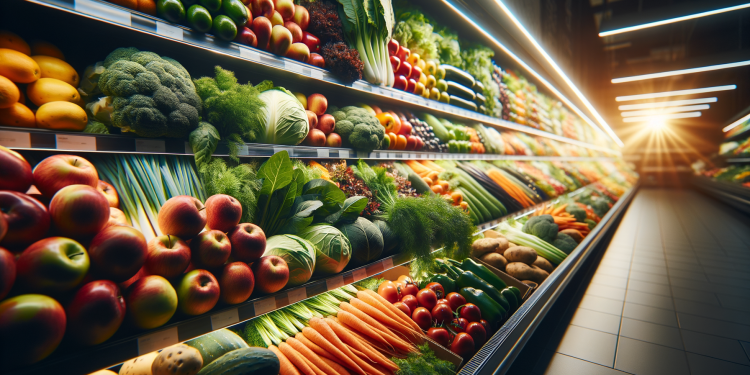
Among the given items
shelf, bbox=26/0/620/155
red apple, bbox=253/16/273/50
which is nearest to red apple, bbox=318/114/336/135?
shelf, bbox=26/0/620/155

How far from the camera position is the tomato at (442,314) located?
71.9 inches

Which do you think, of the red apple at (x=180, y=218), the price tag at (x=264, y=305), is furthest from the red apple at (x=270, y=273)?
the red apple at (x=180, y=218)

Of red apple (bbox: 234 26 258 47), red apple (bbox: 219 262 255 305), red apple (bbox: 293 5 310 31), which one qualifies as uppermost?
red apple (bbox: 293 5 310 31)

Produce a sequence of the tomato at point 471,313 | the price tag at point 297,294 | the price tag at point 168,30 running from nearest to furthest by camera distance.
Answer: the price tag at point 297,294, the price tag at point 168,30, the tomato at point 471,313

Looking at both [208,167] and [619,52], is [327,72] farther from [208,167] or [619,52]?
[619,52]

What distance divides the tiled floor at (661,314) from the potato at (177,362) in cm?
214

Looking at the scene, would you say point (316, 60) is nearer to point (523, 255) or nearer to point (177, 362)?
point (177, 362)

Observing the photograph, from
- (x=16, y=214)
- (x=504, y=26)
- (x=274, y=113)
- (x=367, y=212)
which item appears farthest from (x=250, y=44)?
(x=504, y=26)

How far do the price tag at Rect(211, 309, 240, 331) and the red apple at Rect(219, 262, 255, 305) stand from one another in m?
0.03

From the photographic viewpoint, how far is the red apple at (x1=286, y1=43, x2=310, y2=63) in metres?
1.90

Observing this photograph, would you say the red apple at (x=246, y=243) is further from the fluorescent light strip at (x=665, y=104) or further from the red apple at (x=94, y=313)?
the fluorescent light strip at (x=665, y=104)

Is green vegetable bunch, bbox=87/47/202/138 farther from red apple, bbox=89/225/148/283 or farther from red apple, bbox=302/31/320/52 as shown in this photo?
red apple, bbox=302/31/320/52

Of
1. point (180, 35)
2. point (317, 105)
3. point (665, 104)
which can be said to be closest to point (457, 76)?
point (317, 105)

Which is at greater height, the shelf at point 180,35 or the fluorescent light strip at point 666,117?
the fluorescent light strip at point 666,117
